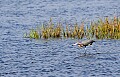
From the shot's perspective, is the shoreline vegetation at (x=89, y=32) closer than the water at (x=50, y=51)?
No

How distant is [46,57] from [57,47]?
2.84 m

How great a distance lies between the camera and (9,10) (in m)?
44.5

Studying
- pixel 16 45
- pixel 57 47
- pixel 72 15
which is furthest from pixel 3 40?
pixel 72 15

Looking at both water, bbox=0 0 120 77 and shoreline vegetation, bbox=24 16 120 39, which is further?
shoreline vegetation, bbox=24 16 120 39

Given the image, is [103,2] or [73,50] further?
[103,2]

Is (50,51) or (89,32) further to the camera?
(89,32)

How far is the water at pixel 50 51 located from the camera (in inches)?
848

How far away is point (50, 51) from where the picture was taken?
2647cm

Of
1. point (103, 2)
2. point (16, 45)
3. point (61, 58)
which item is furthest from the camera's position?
point (103, 2)

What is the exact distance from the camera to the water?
21.5 meters

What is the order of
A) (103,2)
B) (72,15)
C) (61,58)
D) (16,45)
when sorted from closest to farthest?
(61,58) → (16,45) → (72,15) → (103,2)

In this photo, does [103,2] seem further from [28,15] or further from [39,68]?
[39,68]

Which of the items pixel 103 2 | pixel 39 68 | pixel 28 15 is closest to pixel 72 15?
pixel 28 15

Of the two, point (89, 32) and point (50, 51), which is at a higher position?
point (89, 32)
